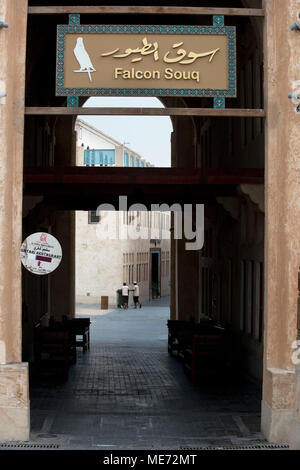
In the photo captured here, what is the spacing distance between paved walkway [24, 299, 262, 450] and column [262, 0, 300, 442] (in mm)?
777

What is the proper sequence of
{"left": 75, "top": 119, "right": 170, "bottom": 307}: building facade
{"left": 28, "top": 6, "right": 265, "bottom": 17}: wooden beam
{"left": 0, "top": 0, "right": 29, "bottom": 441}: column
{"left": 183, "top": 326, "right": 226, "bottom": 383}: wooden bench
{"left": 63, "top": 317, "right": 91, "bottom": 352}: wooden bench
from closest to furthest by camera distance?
{"left": 0, "top": 0, "right": 29, "bottom": 441}: column → {"left": 28, "top": 6, "right": 265, "bottom": 17}: wooden beam → {"left": 183, "top": 326, "right": 226, "bottom": 383}: wooden bench → {"left": 63, "top": 317, "right": 91, "bottom": 352}: wooden bench → {"left": 75, "top": 119, "right": 170, "bottom": 307}: building facade

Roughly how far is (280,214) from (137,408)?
423 centimetres

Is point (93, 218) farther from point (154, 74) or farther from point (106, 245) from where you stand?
point (154, 74)

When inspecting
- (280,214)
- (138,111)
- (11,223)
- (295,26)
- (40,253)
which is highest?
(295,26)

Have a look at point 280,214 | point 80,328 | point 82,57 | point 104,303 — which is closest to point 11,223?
point 82,57

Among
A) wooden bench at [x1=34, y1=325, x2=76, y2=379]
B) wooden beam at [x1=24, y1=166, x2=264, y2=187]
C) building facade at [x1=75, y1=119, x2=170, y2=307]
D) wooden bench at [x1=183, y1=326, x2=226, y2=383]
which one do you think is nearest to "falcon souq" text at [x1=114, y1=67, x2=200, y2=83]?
wooden beam at [x1=24, y1=166, x2=264, y2=187]

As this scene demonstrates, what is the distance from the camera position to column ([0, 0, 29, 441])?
8.79 meters

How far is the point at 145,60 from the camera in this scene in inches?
374

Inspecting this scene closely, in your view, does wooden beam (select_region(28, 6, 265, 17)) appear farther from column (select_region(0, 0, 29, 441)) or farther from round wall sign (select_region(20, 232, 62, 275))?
round wall sign (select_region(20, 232, 62, 275))

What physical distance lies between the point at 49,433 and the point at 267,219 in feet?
13.5

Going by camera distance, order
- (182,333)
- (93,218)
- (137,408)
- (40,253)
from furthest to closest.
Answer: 1. (93,218)
2. (182,333)
3. (137,408)
4. (40,253)

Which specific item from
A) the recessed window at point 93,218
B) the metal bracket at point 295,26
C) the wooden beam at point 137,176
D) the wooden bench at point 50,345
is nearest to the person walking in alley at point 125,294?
the recessed window at point 93,218

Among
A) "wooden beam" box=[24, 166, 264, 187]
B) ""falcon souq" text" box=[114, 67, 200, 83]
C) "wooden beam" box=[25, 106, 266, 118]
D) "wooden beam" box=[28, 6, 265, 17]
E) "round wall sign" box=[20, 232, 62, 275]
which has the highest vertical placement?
"wooden beam" box=[28, 6, 265, 17]

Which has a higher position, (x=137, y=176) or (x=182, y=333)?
(x=137, y=176)
